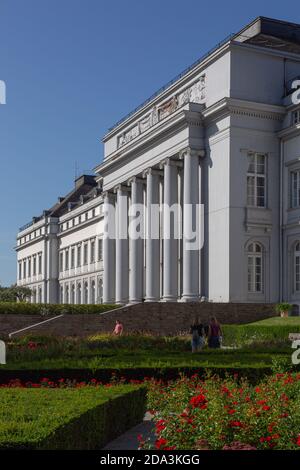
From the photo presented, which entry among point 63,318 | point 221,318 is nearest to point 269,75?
point 221,318

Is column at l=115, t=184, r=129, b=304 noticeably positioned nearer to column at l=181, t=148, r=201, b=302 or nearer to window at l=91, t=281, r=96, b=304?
column at l=181, t=148, r=201, b=302

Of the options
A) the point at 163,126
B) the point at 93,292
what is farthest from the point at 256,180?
the point at 93,292

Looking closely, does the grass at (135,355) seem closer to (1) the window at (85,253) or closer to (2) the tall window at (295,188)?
(2) the tall window at (295,188)

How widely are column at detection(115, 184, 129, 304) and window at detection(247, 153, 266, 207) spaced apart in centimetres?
1573

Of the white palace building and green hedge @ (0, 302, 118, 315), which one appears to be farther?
the white palace building

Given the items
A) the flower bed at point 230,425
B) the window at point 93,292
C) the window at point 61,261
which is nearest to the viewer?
the flower bed at point 230,425

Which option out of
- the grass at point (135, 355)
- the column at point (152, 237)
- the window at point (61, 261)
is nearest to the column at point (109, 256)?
the column at point (152, 237)

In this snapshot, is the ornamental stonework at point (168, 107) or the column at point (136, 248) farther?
the column at point (136, 248)

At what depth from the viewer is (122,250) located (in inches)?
2329

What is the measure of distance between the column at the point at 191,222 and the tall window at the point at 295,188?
5.80 metres

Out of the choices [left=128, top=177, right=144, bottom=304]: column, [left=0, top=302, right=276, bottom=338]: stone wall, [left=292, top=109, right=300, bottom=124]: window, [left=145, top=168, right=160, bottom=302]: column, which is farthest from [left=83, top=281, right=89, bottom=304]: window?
[left=292, top=109, right=300, bottom=124]: window

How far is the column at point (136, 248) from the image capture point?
5572cm

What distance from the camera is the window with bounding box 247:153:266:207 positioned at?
45.6m

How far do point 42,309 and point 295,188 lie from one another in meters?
16.3
